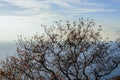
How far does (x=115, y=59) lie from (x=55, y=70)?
7.97 meters

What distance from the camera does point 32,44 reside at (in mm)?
35719

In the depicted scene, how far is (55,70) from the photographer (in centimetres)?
3734

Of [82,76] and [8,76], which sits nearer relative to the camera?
[8,76]

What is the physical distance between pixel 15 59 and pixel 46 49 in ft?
13.6

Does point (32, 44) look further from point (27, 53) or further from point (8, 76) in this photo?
point (8, 76)

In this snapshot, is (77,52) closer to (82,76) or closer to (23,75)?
(82,76)

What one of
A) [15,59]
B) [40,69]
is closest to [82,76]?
[40,69]

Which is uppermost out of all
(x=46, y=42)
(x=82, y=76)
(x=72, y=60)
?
(x=46, y=42)

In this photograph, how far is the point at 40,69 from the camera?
119 ft

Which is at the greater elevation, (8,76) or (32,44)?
(32,44)

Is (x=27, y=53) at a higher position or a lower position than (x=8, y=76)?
higher

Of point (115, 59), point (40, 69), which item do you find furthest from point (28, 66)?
point (115, 59)

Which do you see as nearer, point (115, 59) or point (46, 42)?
point (46, 42)

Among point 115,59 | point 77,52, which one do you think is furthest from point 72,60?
point 115,59
